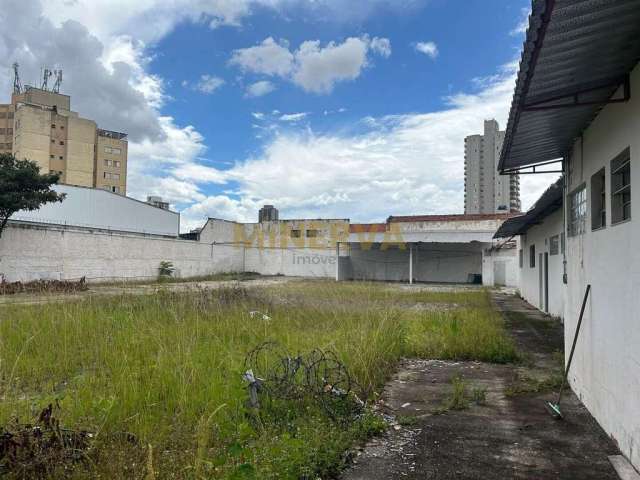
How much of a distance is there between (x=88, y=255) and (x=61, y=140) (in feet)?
104

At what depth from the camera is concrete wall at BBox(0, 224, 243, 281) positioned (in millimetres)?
19234

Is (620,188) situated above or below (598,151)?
below

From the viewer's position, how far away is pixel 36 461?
246 cm

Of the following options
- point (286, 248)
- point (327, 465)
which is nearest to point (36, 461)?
point (327, 465)

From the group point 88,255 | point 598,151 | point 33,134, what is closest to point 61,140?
point 33,134

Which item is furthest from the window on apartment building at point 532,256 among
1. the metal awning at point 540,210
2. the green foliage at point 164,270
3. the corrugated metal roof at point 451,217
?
the green foliage at point 164,270

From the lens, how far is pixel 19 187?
17.7 m

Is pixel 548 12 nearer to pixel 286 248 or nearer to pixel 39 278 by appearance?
pixel 39 278

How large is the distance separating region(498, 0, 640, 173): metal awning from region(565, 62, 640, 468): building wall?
149 mm

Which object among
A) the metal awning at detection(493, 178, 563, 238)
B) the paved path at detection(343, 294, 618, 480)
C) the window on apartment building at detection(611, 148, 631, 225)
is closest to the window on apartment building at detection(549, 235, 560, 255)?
the metal awning at detection(493, 178, 563, 238)

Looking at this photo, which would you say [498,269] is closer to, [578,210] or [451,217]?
[451,217]

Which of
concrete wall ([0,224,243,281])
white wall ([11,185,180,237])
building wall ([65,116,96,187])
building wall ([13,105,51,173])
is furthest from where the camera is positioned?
building wall ([65,116,96,187])

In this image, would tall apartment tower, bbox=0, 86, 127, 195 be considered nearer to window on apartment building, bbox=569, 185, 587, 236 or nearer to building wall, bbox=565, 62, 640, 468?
window on apartment building, bbox=569, 185, 587, 236

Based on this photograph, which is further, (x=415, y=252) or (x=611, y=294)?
(x=415, y=252)
